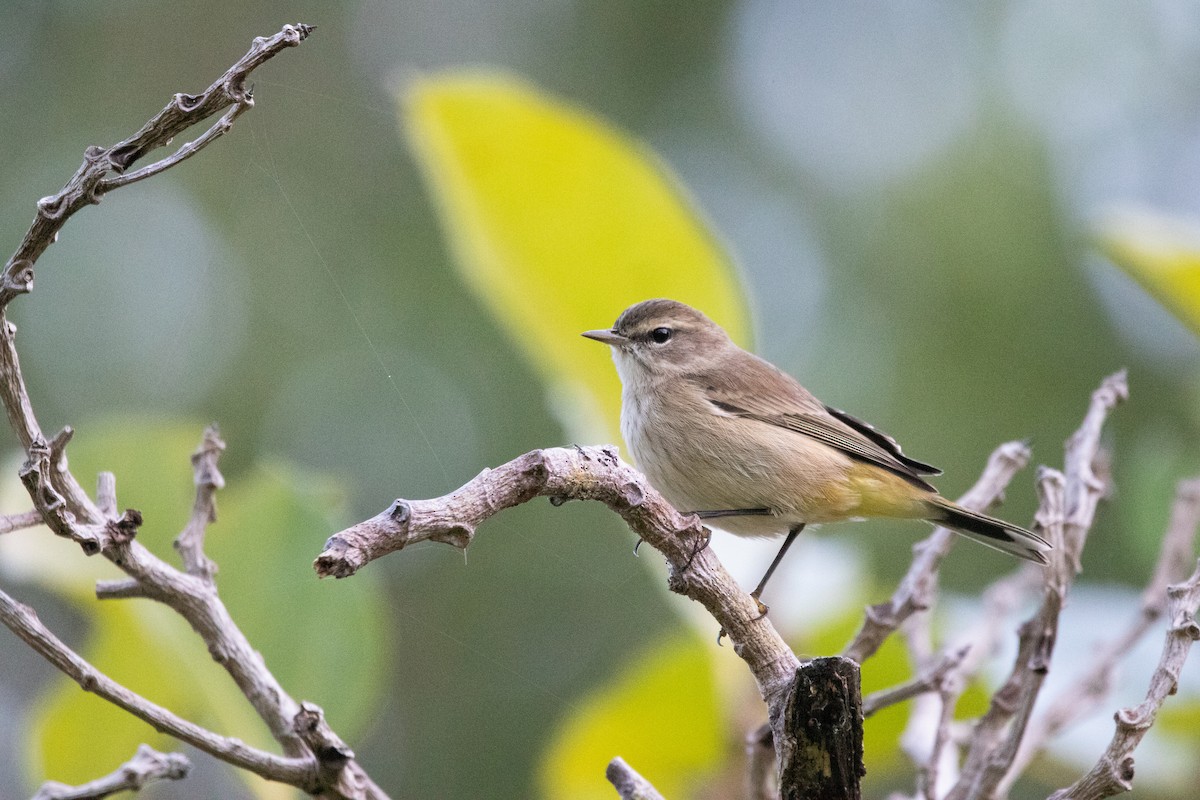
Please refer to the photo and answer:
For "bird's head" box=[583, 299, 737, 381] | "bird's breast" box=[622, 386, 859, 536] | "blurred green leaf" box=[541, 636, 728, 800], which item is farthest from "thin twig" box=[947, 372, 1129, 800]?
"bird's head" box=[583, 299, 737, 381]

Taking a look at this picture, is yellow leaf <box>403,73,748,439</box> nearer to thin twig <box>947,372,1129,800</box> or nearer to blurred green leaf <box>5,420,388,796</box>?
blurred green leaf <box>5,420,388,796</box>

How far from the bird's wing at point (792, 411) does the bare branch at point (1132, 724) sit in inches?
77.7

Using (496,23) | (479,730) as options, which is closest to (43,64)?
(496,23)

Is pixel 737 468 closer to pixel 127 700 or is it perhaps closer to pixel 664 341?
pixel 664 341

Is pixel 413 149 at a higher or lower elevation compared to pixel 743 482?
higher

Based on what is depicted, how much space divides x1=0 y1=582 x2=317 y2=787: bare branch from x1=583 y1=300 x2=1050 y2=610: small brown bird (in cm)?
167

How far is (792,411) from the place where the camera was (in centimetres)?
399

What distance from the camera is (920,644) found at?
8.39ft

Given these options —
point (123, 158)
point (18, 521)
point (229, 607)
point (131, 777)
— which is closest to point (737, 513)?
point (229, 607)

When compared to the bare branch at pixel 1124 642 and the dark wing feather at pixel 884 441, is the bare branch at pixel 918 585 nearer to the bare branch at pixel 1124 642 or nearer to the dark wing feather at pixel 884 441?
the bare branch at pixel 1124 642

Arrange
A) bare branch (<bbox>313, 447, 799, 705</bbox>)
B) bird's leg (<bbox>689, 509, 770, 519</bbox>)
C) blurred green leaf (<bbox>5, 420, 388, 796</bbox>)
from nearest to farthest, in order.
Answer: bare branch (<bbox>313, 447, 799, 705</bbox>)
blurred green leaf (<bbox>5, 420, 388, 796</bbox>)
bird's leg (<bbox>689, 509, 770, 519</bbox>)

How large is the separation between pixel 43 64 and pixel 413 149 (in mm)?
4723

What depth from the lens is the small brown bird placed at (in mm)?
3410

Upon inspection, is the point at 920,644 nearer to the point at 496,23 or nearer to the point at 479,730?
the point at 479,730
